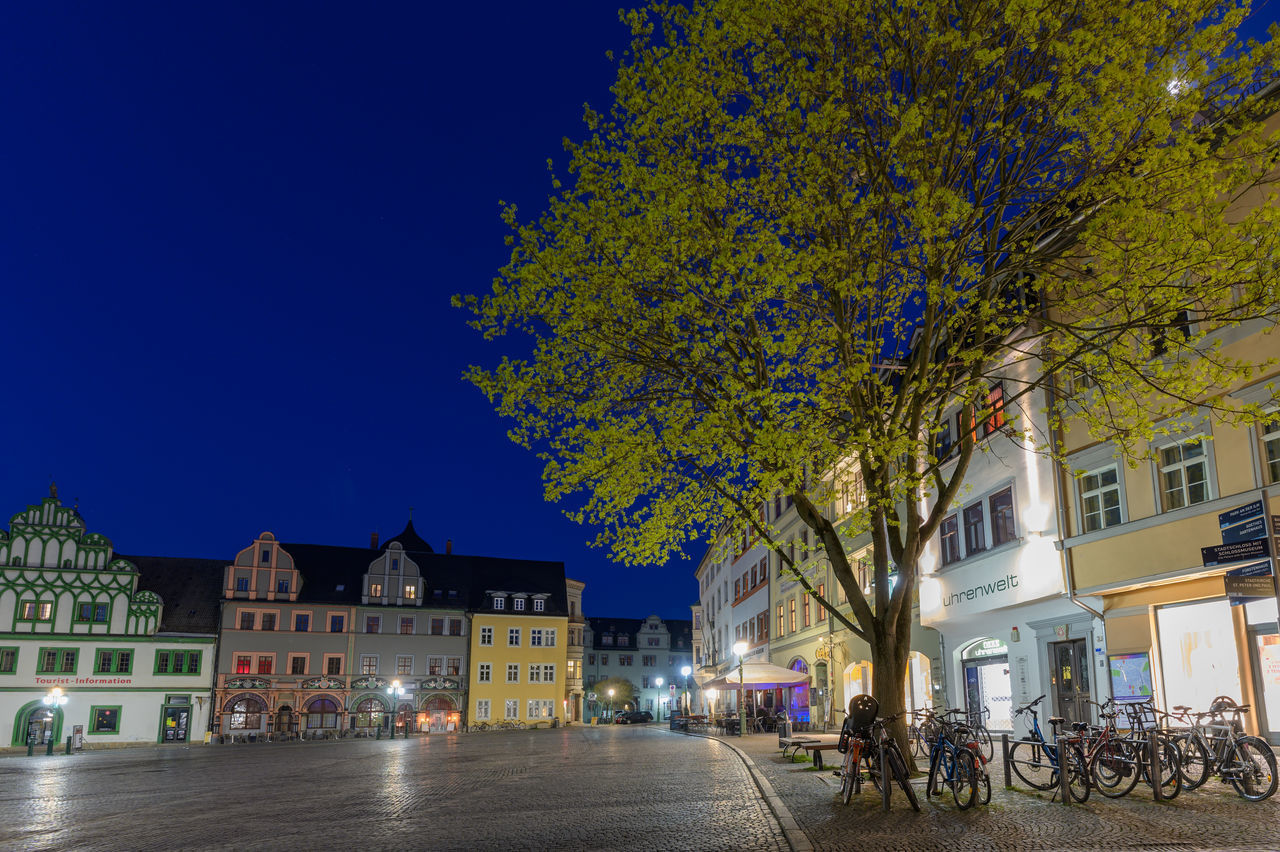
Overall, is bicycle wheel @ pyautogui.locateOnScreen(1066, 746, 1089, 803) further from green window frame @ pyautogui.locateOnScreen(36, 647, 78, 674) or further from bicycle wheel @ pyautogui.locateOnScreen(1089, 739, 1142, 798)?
green window frame @ pyautogui.locateOnScreen(36, 647, 78, 674)

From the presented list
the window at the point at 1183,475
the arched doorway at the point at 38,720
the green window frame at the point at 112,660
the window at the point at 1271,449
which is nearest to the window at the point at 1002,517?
the window at the point at 1183,475

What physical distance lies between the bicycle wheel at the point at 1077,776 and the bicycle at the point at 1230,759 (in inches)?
44.6

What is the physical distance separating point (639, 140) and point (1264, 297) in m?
8.59

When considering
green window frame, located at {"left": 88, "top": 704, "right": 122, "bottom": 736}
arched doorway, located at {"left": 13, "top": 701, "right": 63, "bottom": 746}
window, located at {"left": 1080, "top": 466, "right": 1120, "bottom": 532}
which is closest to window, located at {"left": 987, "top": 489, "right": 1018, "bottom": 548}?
window, located at {"left": 1080, "top": 466, "right": 1120, "bottom": 532}

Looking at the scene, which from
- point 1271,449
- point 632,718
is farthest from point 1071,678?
point 632,718

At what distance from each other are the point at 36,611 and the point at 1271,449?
67.8 m

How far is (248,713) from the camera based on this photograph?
6519 centimetres

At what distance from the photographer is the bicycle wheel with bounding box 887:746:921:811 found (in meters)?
11.5

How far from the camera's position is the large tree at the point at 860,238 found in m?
12.7

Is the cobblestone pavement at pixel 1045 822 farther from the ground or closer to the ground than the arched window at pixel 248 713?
farther from the ground

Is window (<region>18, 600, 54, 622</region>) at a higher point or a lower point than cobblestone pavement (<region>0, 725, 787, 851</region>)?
higher

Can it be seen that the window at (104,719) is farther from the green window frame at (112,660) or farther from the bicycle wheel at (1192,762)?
the bicycle wheel at (1192,762)

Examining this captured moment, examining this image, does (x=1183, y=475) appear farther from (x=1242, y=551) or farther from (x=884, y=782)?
(x=884, y=782)

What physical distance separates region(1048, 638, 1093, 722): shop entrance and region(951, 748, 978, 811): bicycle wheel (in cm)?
1003
